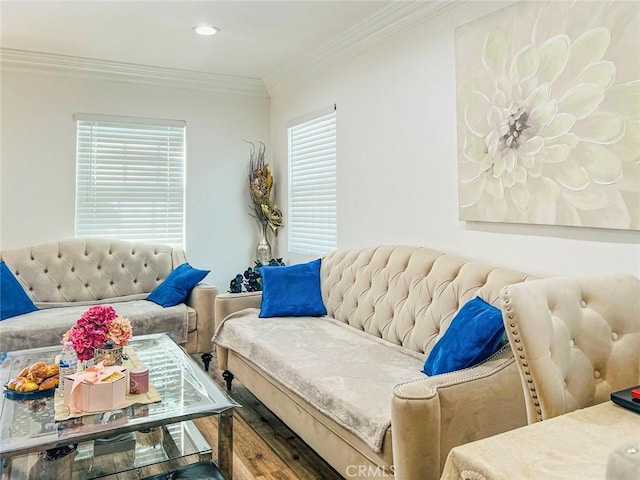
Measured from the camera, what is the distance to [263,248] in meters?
4.90

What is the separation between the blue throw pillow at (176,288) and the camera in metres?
3.93

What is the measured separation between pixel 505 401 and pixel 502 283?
628mm

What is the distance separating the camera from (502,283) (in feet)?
7.27

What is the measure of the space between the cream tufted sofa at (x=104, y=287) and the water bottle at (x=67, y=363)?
1337 mm

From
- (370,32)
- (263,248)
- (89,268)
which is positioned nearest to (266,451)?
(89,268)

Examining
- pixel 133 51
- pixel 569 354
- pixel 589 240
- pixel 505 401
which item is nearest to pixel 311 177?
pixel 133 51

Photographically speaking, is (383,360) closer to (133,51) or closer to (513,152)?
(513,152)

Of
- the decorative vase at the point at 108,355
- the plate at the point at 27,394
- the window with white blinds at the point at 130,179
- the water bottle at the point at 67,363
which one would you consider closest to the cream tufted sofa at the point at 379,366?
the decorative vase at the point at 108,355

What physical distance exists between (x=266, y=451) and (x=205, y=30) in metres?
2.93

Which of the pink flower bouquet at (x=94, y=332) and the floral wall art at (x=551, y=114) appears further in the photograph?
the pink flower bouquet at (x=94, y=332)

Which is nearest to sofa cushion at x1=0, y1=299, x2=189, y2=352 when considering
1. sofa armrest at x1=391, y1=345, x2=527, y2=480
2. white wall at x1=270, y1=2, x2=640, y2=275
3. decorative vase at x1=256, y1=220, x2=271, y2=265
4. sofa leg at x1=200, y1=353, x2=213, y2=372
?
Answer: sofa leg at x1=200, y1=353, x2=213, y2=372

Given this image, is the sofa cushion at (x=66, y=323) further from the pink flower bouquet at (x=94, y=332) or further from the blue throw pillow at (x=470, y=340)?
the blue throw pillow at (x=470, y=340)

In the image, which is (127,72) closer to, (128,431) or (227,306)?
(227,306)

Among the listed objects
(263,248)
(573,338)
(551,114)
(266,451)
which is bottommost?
(266,451)
